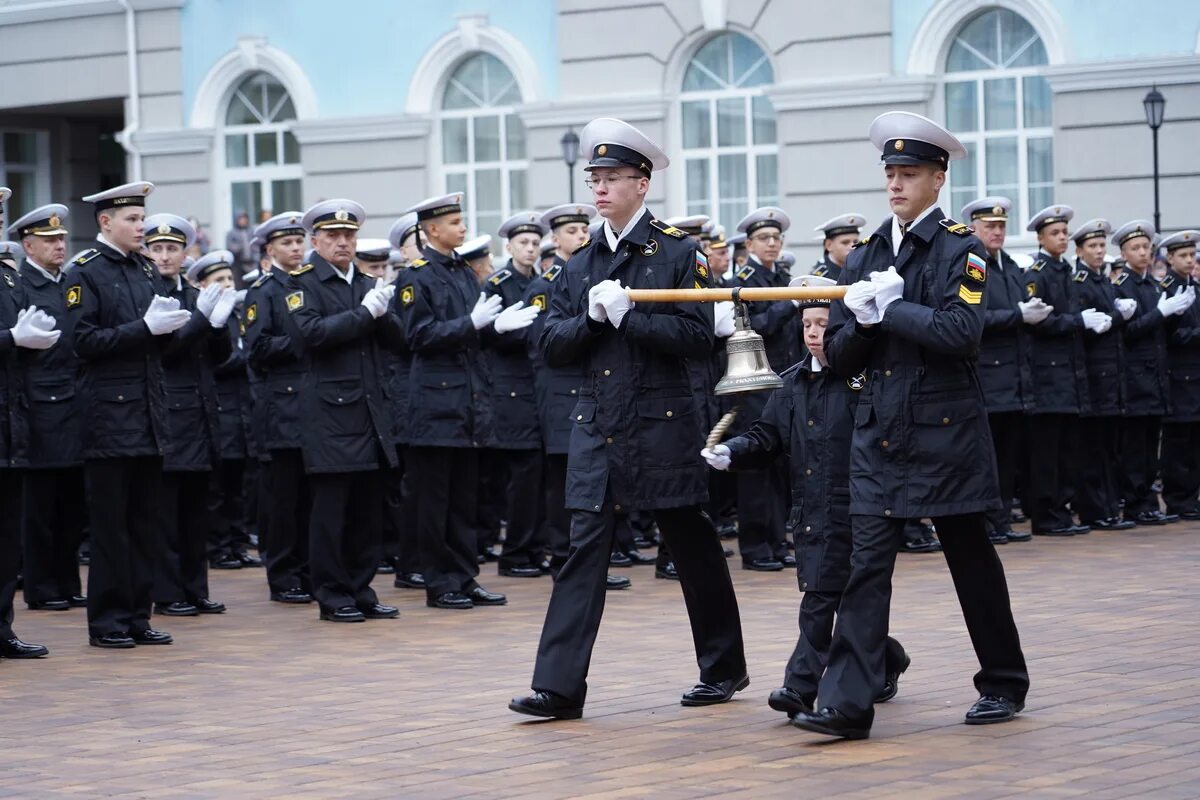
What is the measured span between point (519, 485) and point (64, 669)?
4292mm

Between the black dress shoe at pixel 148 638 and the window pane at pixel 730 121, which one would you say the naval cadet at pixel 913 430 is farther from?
the window pane at pixel 730 121

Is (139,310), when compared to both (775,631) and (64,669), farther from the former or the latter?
(775,631)

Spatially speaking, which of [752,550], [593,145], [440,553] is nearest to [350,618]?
[440,553]

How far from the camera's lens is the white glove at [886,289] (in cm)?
711

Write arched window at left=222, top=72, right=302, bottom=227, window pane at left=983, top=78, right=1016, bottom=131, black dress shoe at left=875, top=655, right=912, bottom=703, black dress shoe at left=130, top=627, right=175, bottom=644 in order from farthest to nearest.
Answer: arched window at left=222, top=72, right=302, bottom=227 → window pane at left=983, top=78, right=1016, bottom=131 → black dress shoe at left=130, top=627, right=175, bottom=644 → black dress shoe at left=875, top=655, right=912, bottom=703

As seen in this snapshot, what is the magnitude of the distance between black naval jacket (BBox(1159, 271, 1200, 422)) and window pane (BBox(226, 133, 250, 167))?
14372 millimetres

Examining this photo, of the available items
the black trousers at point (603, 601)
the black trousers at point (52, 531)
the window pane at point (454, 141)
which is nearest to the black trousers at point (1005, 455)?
the black trousers at point (52, 531)

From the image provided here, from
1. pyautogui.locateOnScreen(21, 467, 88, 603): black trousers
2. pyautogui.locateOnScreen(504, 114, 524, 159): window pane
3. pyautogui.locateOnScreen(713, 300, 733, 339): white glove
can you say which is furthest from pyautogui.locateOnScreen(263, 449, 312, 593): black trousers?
pyautogui.locateOnScreen(504, 114, 524, 159): window pane

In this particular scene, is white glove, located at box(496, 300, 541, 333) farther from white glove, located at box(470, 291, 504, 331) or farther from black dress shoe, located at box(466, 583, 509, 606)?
black dress shoe, located at box(466, 583, 509, 606)

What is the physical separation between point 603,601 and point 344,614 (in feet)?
12.1

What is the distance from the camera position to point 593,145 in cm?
799

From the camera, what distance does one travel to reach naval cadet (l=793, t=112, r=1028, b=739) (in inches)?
278

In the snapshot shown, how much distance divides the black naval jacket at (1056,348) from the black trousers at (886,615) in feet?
24.8

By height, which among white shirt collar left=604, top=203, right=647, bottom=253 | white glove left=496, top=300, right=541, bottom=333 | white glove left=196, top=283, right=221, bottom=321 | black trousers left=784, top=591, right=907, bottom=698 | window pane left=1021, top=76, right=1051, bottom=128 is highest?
window pane left=1021, top=76, right=1051, bottom=128
